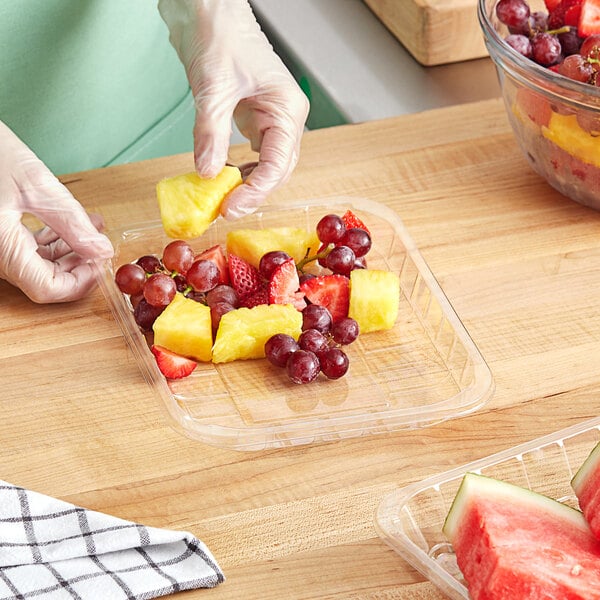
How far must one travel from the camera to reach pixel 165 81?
221cm

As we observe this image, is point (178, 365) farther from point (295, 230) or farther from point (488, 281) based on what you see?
point (488, 281)

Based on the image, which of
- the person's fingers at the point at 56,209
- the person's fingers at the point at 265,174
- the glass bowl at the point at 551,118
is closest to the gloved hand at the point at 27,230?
the person's fingers at the point at 56,209

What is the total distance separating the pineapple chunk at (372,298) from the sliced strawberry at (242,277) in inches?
5.9

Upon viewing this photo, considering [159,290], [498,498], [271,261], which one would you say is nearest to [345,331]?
[271,261]

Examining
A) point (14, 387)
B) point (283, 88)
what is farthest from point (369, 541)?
point (283, 88)

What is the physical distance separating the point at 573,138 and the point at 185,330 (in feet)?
2.37

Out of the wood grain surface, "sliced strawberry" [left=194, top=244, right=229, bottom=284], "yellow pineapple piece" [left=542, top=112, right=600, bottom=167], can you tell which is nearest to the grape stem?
"sliced strawberry" [left=194, top=244, right=229, bottom=284]

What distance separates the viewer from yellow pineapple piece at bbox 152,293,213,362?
146cm

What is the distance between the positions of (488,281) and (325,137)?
0.50 meters

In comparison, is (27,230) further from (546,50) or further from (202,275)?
(546,50)

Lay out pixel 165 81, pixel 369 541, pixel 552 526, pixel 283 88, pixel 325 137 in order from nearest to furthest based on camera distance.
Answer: pixel 552 526 < pixel 369 541 < pixel 283 88 < pixel 325 137 < pixel 165 81

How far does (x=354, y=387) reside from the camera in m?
1.45

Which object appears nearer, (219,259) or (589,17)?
(219,259)

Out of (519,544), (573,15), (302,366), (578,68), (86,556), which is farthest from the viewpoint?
(573,15)
